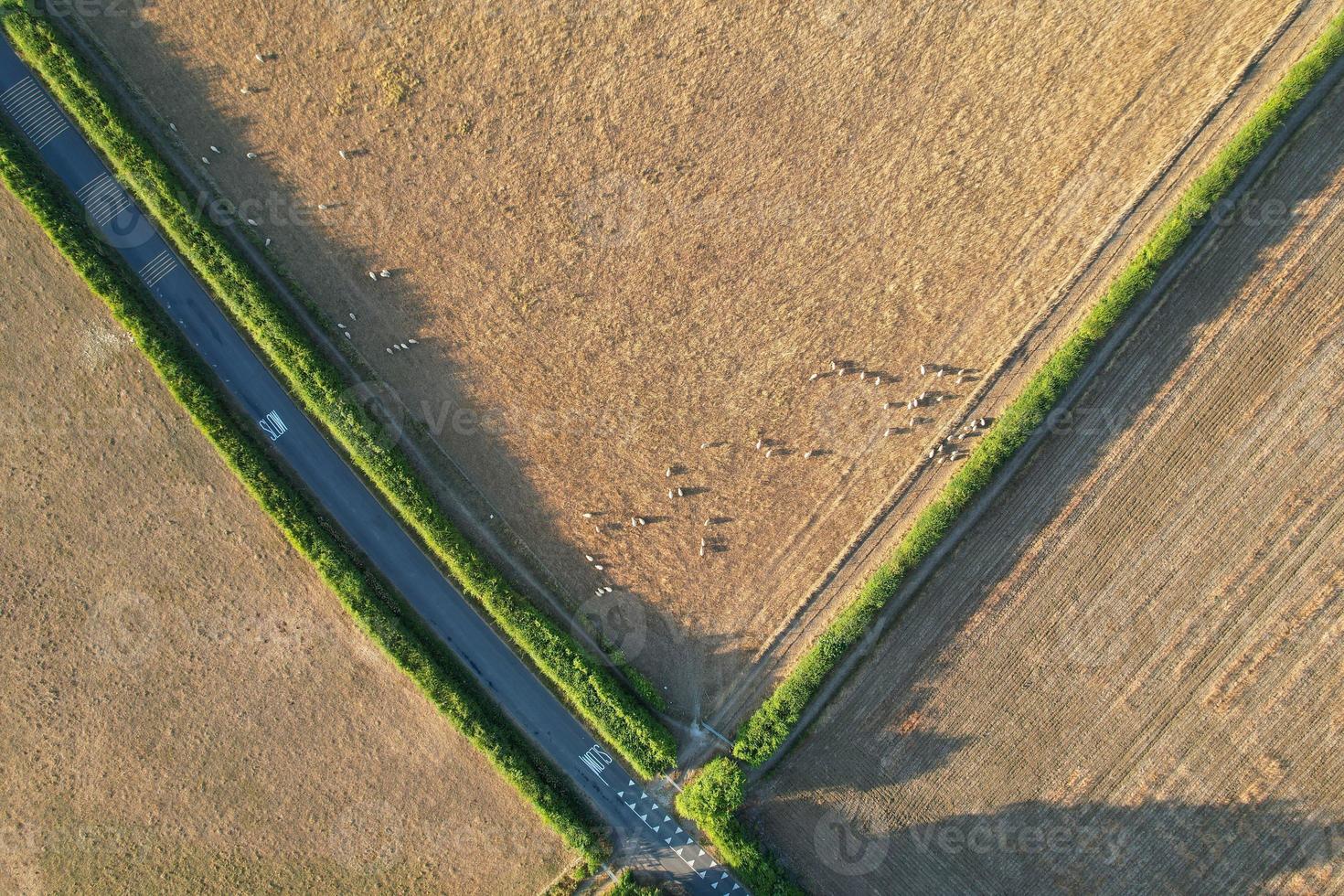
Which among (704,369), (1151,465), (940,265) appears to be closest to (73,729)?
(704,369)

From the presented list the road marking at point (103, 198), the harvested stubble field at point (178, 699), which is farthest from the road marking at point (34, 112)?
the harvested stubble field at point (178, 699)

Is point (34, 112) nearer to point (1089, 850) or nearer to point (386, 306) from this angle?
point (386, 306)

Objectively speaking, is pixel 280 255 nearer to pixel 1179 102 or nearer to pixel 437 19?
pixel 437 19

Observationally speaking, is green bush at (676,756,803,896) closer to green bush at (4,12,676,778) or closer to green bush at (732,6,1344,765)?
green bush at (732,6,1344,765)

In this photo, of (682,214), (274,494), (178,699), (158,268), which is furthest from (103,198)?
(682,214)

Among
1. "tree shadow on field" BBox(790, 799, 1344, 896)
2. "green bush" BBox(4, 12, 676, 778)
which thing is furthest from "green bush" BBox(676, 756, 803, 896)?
"tree shadow on field" BBox(790, 799, 1344, 896)

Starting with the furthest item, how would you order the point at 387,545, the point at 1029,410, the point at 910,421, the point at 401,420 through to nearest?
the point at 387,545, the point at 401,420, the point at 910,421, the point at 1029,410
